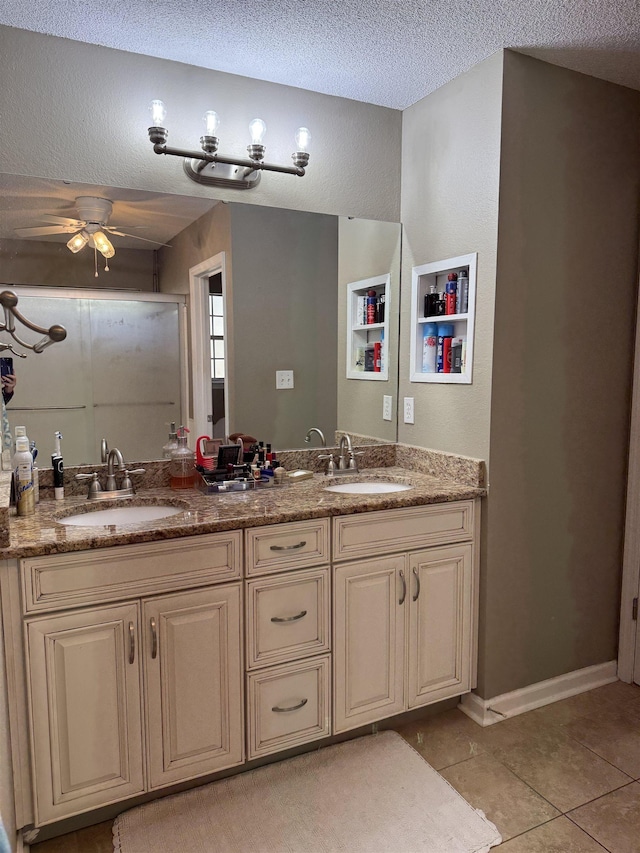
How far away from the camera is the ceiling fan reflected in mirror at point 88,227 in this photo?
6.80 ft

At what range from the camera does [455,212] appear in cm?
236

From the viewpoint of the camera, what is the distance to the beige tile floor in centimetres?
177

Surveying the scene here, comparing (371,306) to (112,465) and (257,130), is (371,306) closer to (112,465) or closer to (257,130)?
(257,130)

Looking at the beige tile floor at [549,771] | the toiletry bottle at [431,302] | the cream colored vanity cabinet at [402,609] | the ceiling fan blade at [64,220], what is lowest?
the beige tile floor at [549,771]

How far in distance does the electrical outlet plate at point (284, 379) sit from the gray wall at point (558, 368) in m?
0.85

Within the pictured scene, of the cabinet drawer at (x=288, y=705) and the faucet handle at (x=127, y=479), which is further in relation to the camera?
the faucet handle at (x=127, y=479)

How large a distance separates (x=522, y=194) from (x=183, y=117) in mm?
1276

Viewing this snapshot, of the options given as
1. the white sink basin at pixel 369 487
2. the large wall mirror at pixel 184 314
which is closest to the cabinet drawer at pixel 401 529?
the white sink basin at pixel 369 487

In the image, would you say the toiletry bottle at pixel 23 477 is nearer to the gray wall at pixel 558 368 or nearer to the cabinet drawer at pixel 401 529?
the cabinet drawer at pixel 401 529

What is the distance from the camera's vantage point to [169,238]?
88.2 inches

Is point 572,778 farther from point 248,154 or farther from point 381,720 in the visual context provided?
point 248,154

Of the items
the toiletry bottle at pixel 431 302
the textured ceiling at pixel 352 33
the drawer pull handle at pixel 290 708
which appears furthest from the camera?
the toiletry bottle at pixel 431 302

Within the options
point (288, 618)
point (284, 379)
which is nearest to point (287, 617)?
point (288, 618)

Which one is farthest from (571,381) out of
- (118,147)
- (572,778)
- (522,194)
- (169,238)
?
(118,147)
